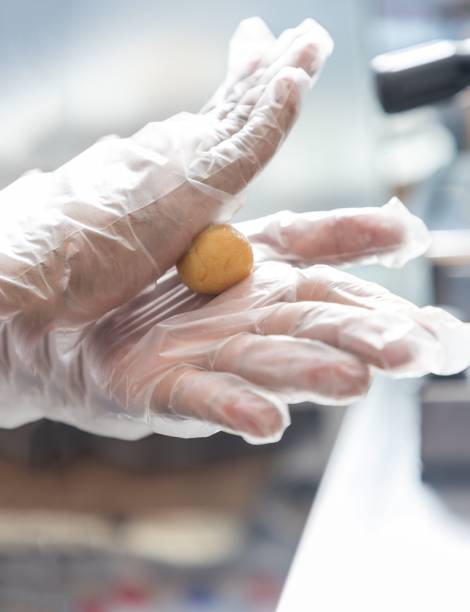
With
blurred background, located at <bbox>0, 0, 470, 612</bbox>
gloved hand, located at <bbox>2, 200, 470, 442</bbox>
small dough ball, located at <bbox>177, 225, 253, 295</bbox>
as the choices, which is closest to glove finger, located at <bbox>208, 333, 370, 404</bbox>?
gloved hand, located at <bbox>2, 200, 470, 442</bbox>

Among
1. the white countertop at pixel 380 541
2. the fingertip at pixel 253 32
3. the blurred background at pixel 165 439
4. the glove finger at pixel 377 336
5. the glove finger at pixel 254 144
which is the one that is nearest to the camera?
the glove finger at pixel 377 336

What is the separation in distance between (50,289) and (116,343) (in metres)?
0.10

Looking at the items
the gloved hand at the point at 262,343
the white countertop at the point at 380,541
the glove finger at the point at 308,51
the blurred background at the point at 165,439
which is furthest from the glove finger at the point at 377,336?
the blurred background at the point at 165,439

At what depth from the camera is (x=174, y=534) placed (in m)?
1.45

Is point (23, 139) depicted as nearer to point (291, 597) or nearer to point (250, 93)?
point (250, 93)

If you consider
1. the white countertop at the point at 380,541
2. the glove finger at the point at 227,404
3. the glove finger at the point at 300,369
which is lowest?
the white countertop at the point at 380,541

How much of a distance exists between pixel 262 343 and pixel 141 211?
8.1 inches

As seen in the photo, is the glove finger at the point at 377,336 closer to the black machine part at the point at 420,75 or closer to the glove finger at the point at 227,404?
the glove finger at the point at 227,404

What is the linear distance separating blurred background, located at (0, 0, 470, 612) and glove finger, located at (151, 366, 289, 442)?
66cm

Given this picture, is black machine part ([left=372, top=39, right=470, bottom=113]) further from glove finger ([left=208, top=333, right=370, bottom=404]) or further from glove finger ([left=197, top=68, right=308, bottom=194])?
glove finger ([left=208, top=333, right=370, bottom=404])

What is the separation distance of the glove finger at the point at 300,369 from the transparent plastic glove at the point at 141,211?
0.57 ft

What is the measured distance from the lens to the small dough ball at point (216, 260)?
744 mm

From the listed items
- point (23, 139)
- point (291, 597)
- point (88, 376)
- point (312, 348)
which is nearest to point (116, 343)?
point (88, 376)

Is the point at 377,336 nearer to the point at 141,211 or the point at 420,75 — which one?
the point at 141,211
